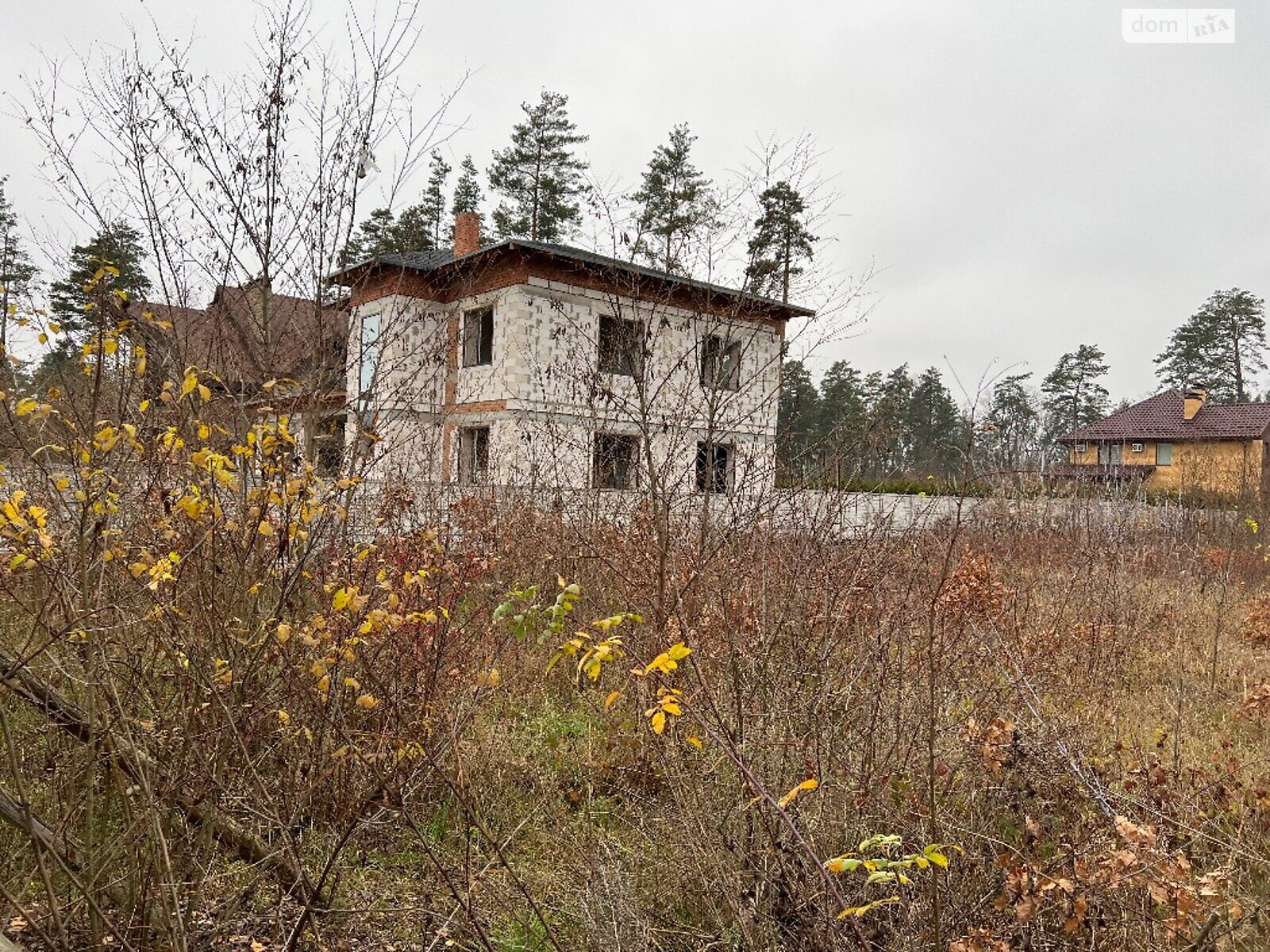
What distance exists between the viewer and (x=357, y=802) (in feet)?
10.4

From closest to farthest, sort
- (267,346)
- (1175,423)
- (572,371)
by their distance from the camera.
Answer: (267,346)
(572,371)
(1175,423)

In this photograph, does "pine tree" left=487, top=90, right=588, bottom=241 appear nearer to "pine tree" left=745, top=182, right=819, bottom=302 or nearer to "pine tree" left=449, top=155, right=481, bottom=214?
"pine tree" left=449, top=155, right=481, bottom=214

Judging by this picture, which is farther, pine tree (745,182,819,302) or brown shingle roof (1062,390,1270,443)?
brown shingle roof (1062,390,1270,443)

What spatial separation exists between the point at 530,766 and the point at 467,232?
689 inches

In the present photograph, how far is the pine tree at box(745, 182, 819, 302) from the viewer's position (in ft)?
17.7

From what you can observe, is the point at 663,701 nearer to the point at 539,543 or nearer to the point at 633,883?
the point at 633,883

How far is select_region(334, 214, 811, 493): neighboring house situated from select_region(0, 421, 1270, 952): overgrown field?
2.75 ft

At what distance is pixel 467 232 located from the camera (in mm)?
19344

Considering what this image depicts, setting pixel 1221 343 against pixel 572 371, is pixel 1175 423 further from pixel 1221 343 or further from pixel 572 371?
pixel 572 371

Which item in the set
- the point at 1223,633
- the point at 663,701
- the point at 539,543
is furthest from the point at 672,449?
the point at 1223,633

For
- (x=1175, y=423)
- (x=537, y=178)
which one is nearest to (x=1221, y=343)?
(x=1175, y=423)

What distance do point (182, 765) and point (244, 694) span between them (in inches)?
12.2

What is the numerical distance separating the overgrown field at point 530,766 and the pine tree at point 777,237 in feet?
6.61

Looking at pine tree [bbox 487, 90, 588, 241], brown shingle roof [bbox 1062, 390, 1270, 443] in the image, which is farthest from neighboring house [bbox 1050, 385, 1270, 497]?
pine tree [bbox 487, 90, 588, 241]
